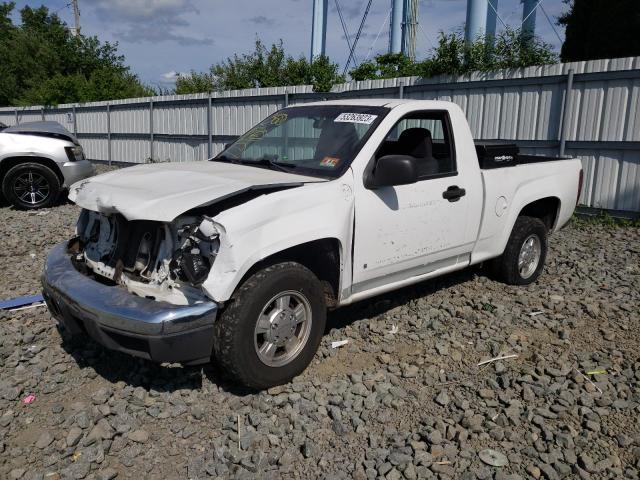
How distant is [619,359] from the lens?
161 inches

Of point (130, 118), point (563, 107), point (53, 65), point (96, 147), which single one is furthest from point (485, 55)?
point (53, 65)

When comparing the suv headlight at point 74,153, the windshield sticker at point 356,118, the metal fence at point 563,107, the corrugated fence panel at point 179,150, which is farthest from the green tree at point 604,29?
the windshield sticker at point 356,118

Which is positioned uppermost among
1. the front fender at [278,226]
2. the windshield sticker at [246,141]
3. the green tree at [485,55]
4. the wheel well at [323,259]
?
the green tree at [485,55]

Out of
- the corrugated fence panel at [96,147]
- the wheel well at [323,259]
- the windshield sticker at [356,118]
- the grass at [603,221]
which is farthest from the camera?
the corrugated fence panel at [96,147]

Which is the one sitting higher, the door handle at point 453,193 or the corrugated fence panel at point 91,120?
the corrugated fence panel at point 91,120

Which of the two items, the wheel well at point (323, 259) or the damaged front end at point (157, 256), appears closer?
the damaged front end at point (157, 256)

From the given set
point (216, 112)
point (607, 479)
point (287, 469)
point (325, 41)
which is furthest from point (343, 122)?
point (325, 41)

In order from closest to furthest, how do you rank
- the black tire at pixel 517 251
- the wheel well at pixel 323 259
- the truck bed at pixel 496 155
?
the wheel well at pixel 323 259 → the truck bed at pixel 496 155 → the black tire at pixel 517 251

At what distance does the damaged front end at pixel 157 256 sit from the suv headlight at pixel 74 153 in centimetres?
664

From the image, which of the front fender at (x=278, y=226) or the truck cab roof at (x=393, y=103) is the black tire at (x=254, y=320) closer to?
the front fender at (x=278, y=226)

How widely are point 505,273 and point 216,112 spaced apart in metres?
11.2

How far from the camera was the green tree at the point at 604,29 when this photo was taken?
52.6 feet

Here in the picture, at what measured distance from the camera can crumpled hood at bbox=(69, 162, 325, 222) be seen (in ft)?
10.3

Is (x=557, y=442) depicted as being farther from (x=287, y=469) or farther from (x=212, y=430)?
(x=212, y=430)
